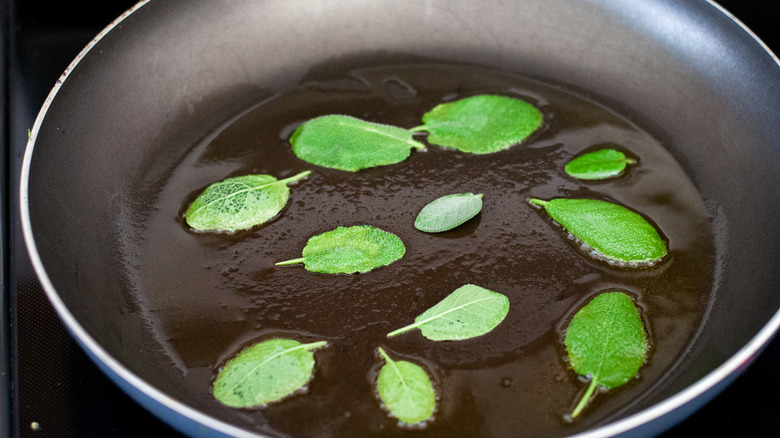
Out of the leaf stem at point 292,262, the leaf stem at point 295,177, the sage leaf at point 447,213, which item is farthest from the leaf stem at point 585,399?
the leaf stem at point 295,177

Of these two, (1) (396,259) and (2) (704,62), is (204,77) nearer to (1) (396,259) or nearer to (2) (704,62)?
(1) (396,259)

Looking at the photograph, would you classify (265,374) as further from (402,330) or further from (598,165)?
(598,165)

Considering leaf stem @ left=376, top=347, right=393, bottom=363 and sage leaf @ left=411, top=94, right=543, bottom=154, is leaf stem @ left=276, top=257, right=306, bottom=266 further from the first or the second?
sage leaf @ left=411, top=94, right=543, bottom=154

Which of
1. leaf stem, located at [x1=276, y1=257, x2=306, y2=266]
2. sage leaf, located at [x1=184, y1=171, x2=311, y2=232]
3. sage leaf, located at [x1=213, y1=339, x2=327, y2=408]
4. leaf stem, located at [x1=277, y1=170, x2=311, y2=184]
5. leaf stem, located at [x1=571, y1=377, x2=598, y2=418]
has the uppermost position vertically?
leaf stem, located at [x1=277, y1=170, x2=311, y2=184]

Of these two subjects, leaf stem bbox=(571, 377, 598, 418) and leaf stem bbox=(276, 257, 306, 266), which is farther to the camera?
leaf stem bbox=(276, 257, 306, 266)

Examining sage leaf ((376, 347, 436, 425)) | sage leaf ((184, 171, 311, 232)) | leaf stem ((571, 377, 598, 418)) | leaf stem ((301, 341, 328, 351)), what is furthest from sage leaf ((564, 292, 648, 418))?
sage leaf ((184, 171, 311, 232))

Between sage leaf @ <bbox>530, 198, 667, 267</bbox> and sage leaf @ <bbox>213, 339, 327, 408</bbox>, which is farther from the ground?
Answer: sage leaf @ <bbox>530, 198, 667, 267</bbox>
